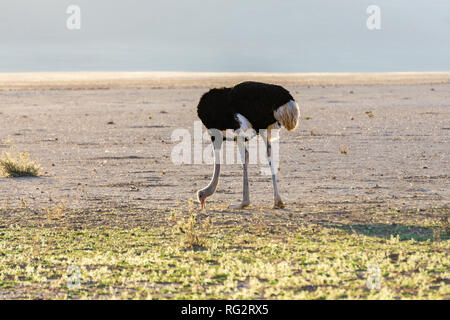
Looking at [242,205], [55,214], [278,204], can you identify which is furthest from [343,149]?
[55,214]

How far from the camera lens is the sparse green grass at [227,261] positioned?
7359mm

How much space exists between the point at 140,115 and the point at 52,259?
97.5 feet

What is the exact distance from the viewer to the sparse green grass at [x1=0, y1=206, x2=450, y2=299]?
736 cm

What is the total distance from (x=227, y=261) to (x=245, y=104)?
12.5ft

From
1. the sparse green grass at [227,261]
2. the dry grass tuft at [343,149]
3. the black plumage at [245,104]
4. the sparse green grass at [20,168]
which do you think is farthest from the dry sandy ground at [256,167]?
the sparse green grass at [227,261]

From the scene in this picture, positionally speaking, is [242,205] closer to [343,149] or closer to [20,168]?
[20,168]

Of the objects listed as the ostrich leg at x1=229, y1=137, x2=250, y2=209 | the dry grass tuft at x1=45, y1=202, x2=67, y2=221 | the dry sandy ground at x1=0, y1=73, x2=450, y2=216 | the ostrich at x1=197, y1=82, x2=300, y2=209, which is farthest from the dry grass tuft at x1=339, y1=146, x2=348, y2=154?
the dry grass tuft at x1=45, y1=202, x2=67, y2=221

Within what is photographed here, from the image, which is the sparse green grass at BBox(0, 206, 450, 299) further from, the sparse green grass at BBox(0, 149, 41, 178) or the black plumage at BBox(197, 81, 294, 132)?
the sparse green grass at BBox(0, 149, 41, 178)

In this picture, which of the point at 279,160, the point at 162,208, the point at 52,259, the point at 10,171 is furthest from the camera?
the point at 279,160

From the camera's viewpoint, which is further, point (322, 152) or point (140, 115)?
point (140, 115)

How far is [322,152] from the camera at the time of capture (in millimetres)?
20938
